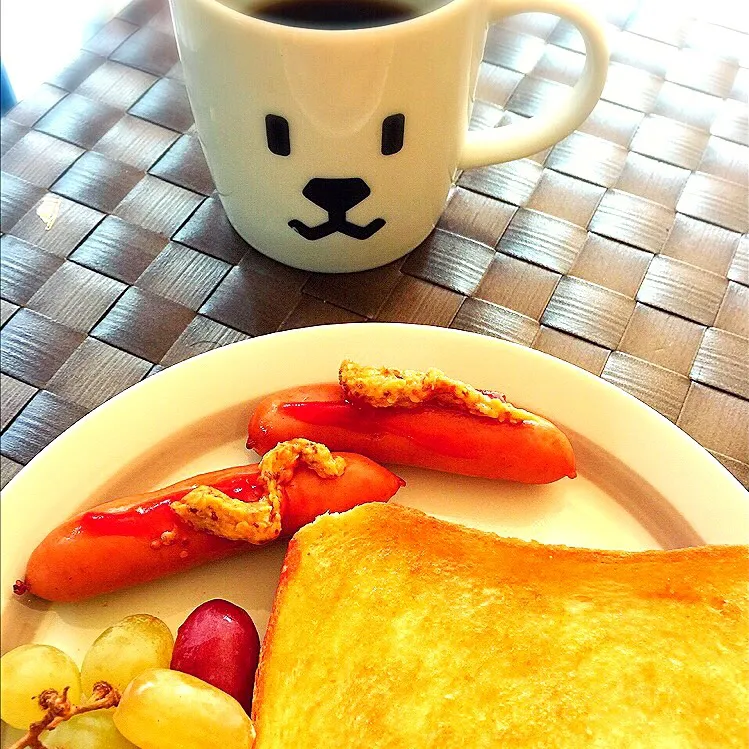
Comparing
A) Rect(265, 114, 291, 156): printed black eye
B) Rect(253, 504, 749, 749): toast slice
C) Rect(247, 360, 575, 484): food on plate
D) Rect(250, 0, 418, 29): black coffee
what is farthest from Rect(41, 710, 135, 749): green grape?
Rect(250, 0, 418, 29): black coffee

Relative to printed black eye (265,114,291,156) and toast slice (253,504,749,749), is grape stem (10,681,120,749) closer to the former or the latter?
toast slice (253,504,749,749)

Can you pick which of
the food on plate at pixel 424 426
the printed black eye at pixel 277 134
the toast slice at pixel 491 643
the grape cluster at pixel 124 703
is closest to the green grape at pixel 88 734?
the grape cluster at pixel 124 703

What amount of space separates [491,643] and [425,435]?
0.74 feet

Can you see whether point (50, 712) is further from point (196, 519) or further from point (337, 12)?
point (337, 12)

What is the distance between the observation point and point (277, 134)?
3.03 ft

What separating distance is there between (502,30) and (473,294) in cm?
58

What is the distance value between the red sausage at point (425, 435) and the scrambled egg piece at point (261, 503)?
0.05 meters

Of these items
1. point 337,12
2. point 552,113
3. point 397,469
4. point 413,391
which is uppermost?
point 337,12

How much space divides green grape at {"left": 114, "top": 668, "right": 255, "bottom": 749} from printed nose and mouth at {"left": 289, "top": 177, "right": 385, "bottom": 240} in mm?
561

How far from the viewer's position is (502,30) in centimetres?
148

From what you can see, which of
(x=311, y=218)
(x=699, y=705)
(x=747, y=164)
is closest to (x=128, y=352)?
(x=311, y=218)

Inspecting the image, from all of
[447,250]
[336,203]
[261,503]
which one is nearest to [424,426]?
[261,503]

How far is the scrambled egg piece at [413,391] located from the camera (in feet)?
2.90

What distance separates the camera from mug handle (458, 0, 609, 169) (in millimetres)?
968
